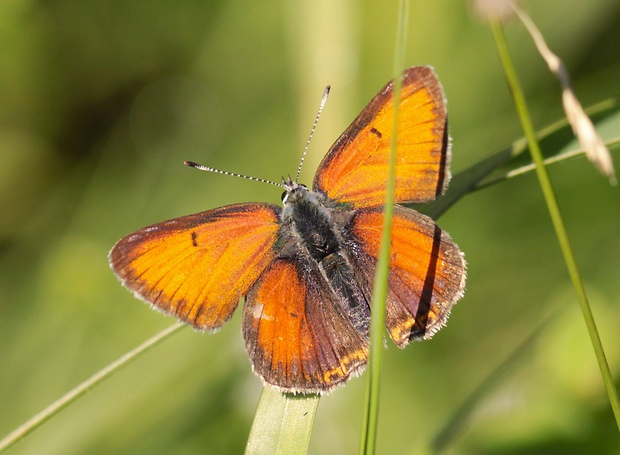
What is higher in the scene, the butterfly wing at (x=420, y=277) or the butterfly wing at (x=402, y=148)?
the butterfly wing at (x=402, y=148)

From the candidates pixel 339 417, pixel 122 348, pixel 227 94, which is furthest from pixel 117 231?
pixel 339 417

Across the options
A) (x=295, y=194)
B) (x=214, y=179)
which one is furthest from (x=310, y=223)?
(x=214, y=179)

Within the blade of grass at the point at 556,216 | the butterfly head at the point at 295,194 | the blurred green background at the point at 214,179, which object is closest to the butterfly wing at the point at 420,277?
the butterfly head at the point at 295,194

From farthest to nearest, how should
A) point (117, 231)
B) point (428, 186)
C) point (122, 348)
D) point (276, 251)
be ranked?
point (117, 231)
point (122, 348)
point (276, 251)
point (428, 186)

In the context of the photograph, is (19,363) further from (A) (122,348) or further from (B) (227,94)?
(B) (227,94)

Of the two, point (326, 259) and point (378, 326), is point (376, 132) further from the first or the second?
point (378, 326)

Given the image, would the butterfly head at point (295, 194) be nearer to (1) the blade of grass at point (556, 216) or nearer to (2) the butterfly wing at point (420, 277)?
(2) the butterfly wing at point (420, 277)

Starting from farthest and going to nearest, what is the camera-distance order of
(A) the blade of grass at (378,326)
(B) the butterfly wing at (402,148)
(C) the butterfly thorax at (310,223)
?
(C) the butterfly thorax at (310,223) < (B) the butterfly wing at (402,148) < (A) the blade of grass at (378,326)

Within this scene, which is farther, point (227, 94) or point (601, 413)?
point (227, 94)
